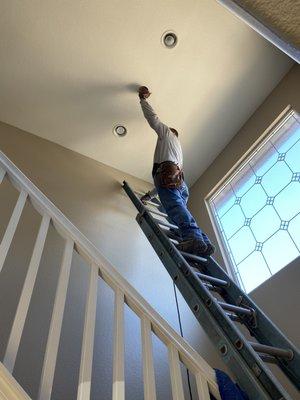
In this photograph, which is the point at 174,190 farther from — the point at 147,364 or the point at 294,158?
the point at 147,364

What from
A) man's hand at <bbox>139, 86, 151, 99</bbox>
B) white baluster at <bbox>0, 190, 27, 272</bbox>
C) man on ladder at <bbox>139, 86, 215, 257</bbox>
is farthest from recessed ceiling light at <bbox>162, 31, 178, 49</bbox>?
white baluster at <bbox>0, 190, 27, 272</bbox>

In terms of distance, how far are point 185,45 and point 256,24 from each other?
245cm

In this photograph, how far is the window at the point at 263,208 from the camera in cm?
239

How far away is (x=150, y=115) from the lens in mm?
2859

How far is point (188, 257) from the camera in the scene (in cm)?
184

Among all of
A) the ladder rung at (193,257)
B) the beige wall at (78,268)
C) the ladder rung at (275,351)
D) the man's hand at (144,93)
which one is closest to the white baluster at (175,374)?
the ladder rung at (275,351)

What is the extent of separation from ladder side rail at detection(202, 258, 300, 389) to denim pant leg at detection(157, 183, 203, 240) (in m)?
0.22

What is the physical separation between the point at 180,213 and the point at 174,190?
26 centimetres

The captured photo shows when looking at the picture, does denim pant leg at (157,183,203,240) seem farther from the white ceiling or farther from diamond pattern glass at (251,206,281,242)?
the white ceiling

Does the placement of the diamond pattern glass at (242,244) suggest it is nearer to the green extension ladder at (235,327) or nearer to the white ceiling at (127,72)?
the green extension ladder at (235,327)

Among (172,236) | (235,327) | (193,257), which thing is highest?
(235,327)

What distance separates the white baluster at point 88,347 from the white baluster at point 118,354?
2.8 inches

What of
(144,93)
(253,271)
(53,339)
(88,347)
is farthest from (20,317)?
(144,93)

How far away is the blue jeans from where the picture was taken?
197cm
